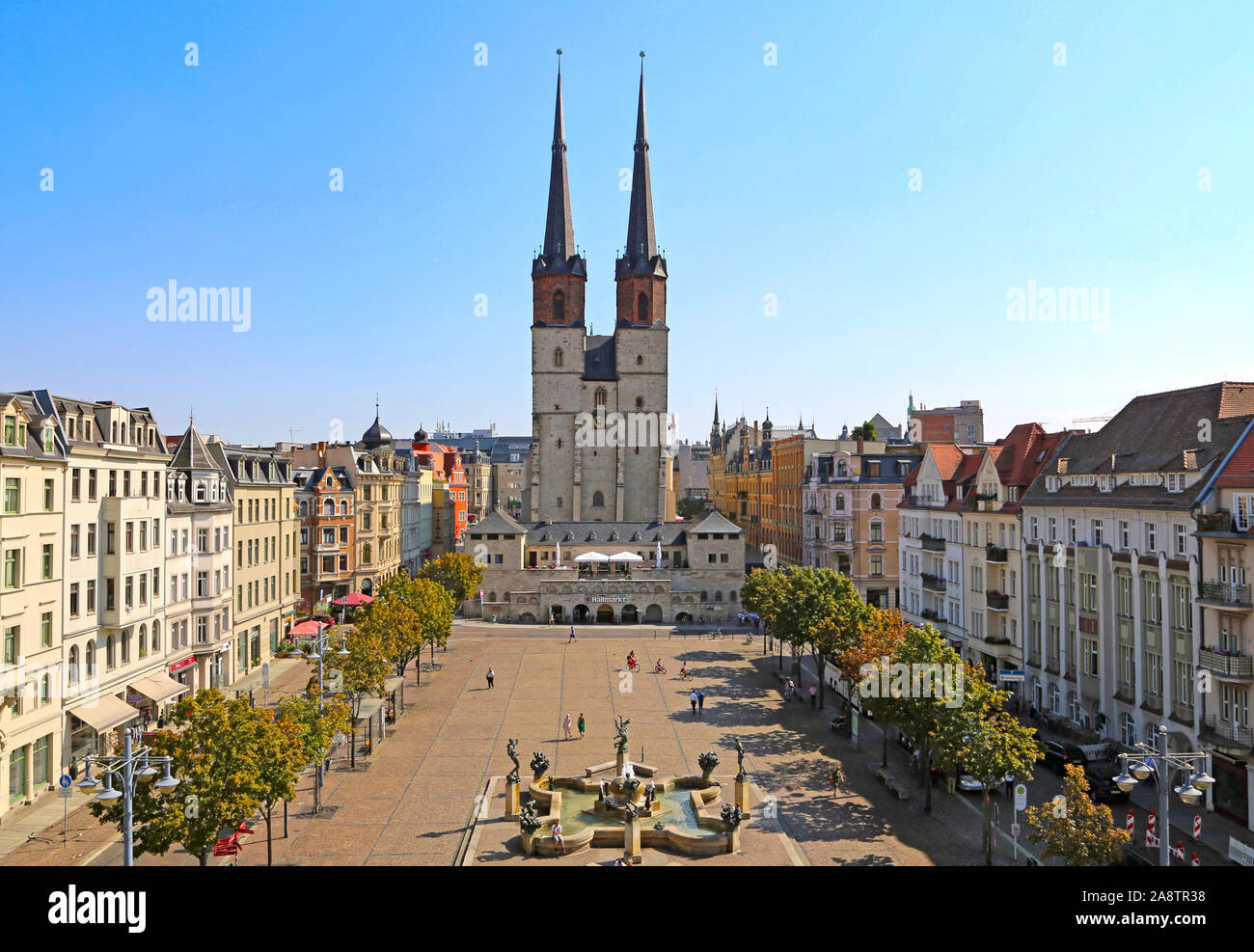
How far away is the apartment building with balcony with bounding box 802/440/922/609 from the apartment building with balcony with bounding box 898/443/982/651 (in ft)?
35.5

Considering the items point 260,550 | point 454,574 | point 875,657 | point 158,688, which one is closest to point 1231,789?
point 875,657

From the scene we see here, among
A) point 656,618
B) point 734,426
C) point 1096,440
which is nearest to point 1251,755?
point 1096,440

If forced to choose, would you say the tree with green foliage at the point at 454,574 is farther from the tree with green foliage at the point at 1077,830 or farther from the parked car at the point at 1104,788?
the tree with green foliage at the point at 1077,830

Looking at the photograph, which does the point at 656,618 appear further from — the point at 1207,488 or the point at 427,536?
the point at 1207,488

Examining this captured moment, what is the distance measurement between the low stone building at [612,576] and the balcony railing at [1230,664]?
55.9 m

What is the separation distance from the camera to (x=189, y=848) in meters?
22.8

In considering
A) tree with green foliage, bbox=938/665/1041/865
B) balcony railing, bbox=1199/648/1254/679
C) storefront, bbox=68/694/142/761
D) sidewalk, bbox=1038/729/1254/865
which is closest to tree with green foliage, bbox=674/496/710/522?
storefront, bbox=68/694/142/761

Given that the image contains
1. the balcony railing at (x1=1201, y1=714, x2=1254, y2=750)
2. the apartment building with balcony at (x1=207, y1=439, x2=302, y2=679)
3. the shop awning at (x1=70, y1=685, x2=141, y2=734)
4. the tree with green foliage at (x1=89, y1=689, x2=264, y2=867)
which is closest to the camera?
the tree with green foliage at (x1=89, y1=689, x2=264, y2=867)

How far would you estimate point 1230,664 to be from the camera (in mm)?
32344

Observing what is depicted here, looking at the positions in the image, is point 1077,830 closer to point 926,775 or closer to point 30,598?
point 926,775

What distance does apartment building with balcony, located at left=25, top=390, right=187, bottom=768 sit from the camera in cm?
3716

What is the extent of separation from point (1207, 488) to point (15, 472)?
44.2 meters

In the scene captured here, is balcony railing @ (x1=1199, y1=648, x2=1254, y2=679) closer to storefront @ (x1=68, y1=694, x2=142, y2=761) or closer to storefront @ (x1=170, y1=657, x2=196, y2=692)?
storefront @ (x1=68, y1=694, x2=142, y2=761)

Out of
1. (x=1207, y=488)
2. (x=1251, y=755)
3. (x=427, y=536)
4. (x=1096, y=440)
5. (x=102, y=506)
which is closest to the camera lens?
(x=1251, y=755)
